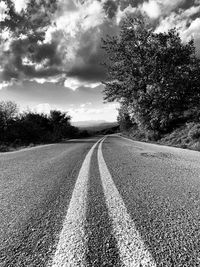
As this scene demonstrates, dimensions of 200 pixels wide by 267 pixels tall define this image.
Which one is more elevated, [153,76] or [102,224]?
[153,76]

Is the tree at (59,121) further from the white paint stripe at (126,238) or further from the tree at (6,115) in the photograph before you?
the white paint stripe at (126,238)

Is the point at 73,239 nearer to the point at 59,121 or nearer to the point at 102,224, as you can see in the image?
the point at 102,224

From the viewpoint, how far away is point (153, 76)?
52.9 feet

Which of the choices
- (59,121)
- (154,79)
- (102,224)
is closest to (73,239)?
(102,224)

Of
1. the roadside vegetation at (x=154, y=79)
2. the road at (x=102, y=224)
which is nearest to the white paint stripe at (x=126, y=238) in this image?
the road at (x=102, y=224)

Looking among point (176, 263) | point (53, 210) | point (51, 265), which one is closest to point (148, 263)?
point (176, 263)

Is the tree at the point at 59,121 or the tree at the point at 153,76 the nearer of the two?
the tree at the point at 153,76

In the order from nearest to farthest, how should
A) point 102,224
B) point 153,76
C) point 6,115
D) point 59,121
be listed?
point 102,224 < point 153,76 < point 6,115 < point 59,121

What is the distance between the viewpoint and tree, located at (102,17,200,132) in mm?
15203

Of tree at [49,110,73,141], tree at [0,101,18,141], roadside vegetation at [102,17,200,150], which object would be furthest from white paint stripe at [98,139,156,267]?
tree at [49,110,73,141]

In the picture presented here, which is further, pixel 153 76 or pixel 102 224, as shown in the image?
pixel 153 76

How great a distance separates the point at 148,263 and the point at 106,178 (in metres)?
2.32

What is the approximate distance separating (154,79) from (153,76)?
28cm

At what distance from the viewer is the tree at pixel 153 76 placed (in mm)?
15203
